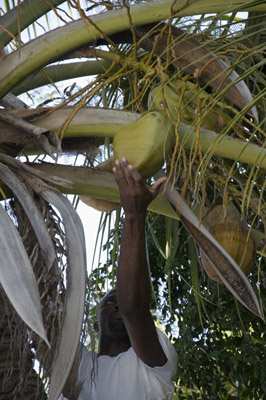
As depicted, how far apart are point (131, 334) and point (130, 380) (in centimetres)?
23

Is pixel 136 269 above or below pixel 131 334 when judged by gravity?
above

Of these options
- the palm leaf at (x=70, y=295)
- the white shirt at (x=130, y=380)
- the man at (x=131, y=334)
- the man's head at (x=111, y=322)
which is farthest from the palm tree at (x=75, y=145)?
the man's head at (x=111, y=322)

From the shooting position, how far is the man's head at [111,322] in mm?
2270

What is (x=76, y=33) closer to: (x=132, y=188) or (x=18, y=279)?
(x=132, y=188)

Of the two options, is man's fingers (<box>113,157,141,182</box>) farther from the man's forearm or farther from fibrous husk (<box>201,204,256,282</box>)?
fibrous husk (<box>201,204,256,282</box>)

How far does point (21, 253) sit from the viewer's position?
1288 millimetres

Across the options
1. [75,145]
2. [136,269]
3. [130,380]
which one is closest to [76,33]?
[75,145]

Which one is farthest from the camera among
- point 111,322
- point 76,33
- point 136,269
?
point 111,322

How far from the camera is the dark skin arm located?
150cm

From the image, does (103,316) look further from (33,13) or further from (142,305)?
(33,13)

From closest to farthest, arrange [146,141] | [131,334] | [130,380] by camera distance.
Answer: [146,141] → [131,334] → [130,380]

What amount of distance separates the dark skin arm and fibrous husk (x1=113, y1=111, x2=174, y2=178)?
3 centimetres

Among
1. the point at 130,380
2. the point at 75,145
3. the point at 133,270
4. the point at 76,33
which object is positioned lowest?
the point at 130,380

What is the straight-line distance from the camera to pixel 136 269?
1.70m
